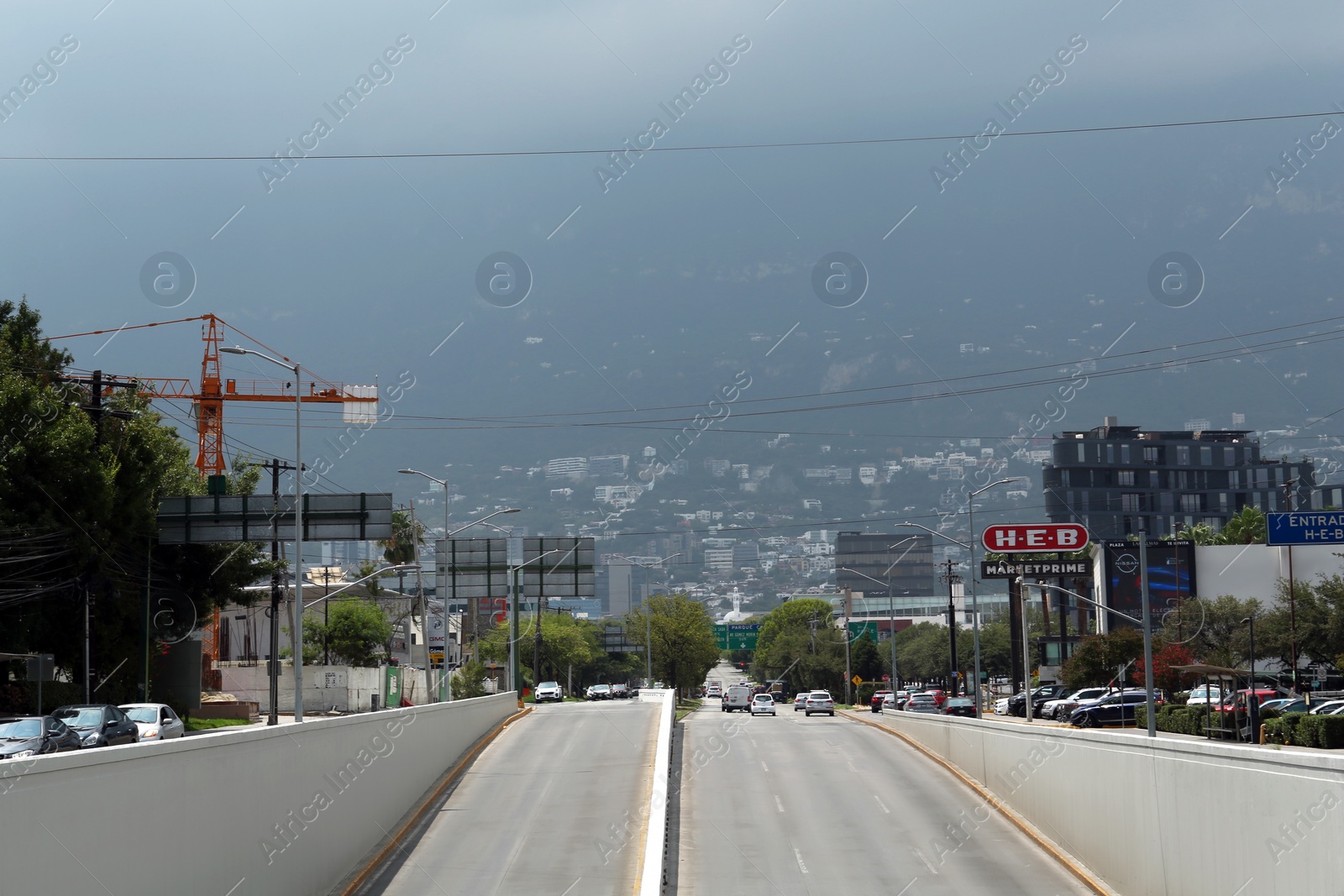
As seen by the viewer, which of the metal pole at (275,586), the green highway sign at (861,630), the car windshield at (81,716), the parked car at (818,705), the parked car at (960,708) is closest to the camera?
the car windshield at (81,716)

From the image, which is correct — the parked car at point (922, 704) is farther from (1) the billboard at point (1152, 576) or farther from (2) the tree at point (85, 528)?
(2) the tree at point (85, 528)

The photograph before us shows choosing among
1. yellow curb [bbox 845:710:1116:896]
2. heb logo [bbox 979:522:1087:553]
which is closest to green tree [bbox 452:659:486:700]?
heb logo [bbox 979:522:1087:553]

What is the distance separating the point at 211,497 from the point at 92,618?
20.0 ft

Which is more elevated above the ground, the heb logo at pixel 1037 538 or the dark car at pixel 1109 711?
the heb logo at pixel 1037 538

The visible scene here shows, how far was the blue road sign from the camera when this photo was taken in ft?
116

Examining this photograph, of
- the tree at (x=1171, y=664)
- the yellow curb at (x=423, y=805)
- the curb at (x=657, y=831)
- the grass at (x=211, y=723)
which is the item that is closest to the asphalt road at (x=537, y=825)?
the yellow curb at (x=423, y=805)

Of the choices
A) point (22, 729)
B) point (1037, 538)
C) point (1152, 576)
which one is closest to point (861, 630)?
point (1037, 538)

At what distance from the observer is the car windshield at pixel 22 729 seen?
26.6m

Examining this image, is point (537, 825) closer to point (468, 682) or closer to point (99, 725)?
point (99, 725)

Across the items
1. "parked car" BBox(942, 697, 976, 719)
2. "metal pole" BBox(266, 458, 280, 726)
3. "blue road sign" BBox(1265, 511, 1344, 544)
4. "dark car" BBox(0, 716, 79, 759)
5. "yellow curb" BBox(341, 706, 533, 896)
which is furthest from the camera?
"parked car" BBox(942, 697, 976, 719)

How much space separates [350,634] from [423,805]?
5752 cm

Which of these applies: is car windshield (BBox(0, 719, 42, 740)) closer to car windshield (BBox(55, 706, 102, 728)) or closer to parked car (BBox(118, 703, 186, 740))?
car windshield (BBox(55, 706, 102, 728))

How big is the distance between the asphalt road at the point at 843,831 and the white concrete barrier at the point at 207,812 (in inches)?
258

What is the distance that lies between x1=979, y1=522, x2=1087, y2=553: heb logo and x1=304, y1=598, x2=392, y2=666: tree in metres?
47.6
